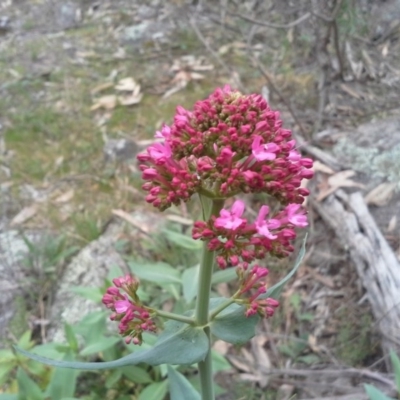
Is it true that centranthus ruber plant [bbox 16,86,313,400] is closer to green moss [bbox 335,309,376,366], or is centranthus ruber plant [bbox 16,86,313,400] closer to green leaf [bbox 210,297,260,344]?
green leaf [bbox 210,297,260,344]

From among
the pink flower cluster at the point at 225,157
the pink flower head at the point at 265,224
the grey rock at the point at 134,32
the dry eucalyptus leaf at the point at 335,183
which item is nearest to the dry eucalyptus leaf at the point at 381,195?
the dry eucalyptus leaf at the point at 335,183

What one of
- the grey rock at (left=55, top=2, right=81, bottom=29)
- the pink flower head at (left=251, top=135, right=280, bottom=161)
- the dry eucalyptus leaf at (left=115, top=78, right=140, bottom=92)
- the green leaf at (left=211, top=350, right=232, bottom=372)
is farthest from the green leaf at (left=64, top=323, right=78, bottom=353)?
the grey rock at (left=55, top=2, right=81, bottom=29)

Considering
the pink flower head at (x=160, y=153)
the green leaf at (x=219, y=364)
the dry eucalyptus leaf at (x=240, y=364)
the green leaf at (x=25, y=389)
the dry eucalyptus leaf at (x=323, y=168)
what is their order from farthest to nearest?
the dry eucalyptus leaf at (x=323, y=168) → the dry eucalyptus leaf at (x=240, y=364) → the green leaf at (x=219, y=364) → the green leaf at (x=25, y=389) → the pink flower head at (x=160, y=153)

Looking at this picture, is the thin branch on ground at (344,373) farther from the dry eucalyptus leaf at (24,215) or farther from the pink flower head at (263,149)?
the dry eucalyptus leaf at (24,215)

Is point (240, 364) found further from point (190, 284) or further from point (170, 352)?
point (170, 352)

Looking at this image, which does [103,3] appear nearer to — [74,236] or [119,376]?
[74,236]
